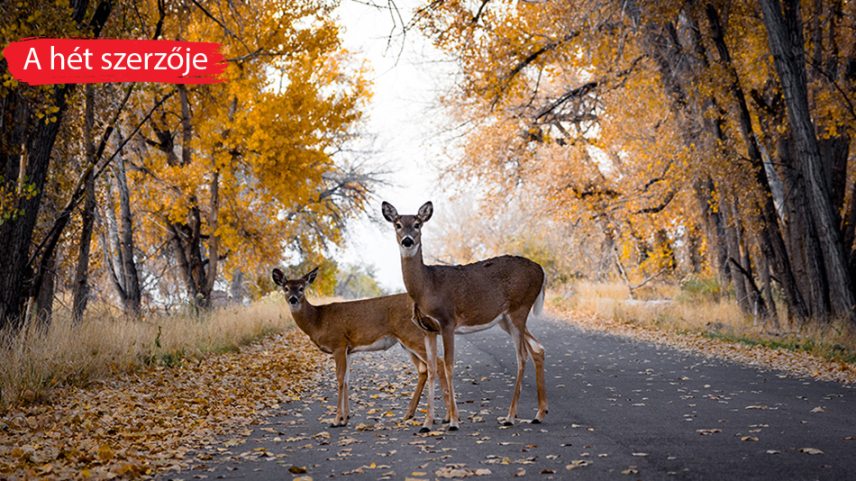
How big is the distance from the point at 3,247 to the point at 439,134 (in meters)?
21.2

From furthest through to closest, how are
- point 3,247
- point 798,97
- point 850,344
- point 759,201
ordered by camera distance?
point 759,201
point 798,97
point 850,344
point 3,247

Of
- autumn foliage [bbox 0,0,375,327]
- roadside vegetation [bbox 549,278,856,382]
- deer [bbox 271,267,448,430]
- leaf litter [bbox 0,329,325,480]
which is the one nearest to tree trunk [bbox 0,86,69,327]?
autumn foliage [bbox 0,0,375,327]

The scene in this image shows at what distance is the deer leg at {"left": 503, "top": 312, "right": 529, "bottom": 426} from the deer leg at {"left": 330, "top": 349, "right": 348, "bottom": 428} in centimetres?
170

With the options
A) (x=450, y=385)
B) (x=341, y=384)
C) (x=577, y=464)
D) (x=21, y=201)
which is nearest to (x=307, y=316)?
(x=341, y=384)

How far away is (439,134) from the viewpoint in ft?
109

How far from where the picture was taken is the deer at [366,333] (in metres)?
9.82

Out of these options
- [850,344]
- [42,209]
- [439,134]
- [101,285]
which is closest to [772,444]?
[850,344]

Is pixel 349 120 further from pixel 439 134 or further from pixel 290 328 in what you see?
pixel 439 134

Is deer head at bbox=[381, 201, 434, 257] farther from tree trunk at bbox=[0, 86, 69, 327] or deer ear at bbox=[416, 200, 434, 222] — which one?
tree trunk at bbox=[0, 86, 69, 327]

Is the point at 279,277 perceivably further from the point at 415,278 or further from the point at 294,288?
the point at 415,278

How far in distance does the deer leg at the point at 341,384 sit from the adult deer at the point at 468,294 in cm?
102

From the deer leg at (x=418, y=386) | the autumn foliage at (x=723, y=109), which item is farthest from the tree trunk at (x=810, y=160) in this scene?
the deer leg at (x=418, y=386)

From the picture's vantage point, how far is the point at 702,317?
2298cm

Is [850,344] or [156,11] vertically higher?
[156,11]
